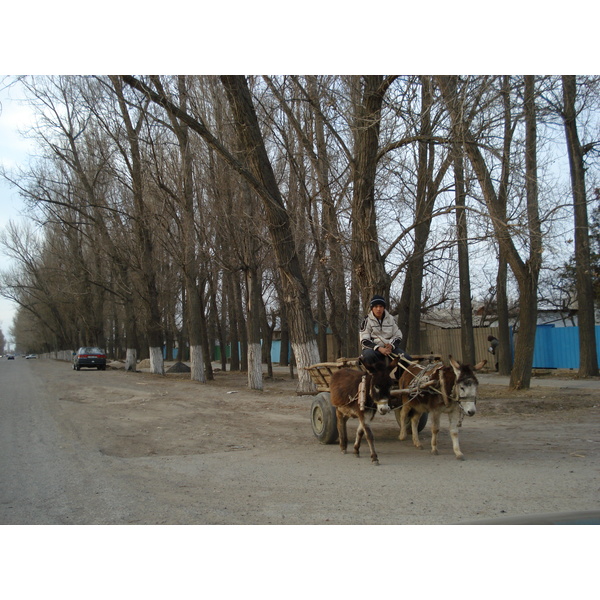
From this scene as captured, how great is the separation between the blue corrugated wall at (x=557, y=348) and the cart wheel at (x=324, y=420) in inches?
834

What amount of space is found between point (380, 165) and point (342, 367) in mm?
7432

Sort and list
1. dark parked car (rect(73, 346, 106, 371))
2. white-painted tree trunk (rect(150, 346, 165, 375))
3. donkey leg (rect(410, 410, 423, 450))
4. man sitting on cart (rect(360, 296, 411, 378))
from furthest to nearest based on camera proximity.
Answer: dark parked car (rect(73, 346, 106, 371)) < white-painted tree trunk (rect(150, 346, 165, 375)) < donkey leg (rect(410, 410, 423, 450)) < man sitting on cart (rect(360, 296, 411, 378))

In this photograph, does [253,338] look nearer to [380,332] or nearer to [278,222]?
[278,222]

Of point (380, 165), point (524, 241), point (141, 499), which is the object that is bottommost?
point (141, 499)

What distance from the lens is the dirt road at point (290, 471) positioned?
5961 mm

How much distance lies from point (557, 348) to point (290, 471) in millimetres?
24847

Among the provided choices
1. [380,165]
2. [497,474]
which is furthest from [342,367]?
[380,165]

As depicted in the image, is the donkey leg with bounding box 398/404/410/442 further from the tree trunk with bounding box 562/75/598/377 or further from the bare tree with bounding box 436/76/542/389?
the tree trunk with bounding box 562/75/598/377

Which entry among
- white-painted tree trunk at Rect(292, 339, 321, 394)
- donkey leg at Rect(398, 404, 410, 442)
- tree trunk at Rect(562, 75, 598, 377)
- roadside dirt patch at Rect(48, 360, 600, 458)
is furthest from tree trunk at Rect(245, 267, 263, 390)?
tree trunk at Rect(562, 75, 598, 377)

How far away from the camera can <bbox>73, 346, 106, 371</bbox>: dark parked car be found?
3847 centimetres

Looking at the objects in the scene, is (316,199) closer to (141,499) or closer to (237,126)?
(237,126)

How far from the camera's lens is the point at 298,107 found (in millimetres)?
19844

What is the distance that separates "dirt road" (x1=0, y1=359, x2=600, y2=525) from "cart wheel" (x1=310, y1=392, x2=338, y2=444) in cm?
21

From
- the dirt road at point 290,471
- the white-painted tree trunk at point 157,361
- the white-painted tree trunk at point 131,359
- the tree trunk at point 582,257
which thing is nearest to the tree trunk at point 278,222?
the dirt road at point 290,471
